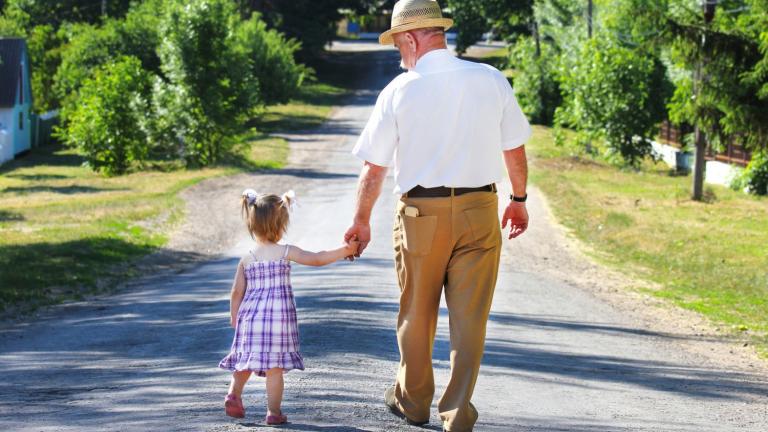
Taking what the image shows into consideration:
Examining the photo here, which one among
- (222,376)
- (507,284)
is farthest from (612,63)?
(222,376)

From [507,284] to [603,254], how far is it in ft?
14.4

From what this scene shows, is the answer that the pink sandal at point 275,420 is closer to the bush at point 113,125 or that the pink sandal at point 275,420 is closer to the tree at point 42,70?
the bush at point 113,125

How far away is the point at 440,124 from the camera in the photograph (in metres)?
5.77

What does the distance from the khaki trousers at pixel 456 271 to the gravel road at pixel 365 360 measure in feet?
1.55

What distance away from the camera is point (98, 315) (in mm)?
13156

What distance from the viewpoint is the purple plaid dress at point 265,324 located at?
6.04 m

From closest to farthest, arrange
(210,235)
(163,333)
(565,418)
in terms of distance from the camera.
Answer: (565,418) < (163,333) < (210,235)

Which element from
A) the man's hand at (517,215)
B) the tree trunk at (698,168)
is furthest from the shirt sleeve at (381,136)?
the tree trunk at (698,168)

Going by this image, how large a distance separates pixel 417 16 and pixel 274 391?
6.91 feet

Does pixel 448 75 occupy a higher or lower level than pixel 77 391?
higher

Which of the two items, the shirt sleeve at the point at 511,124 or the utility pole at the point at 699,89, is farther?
the utility pole at the point at 699,89

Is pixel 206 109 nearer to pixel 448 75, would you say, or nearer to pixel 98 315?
pixel 98 315

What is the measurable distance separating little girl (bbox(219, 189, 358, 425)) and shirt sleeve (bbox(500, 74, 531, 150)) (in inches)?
38.9

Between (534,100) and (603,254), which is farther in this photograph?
(534,100)
